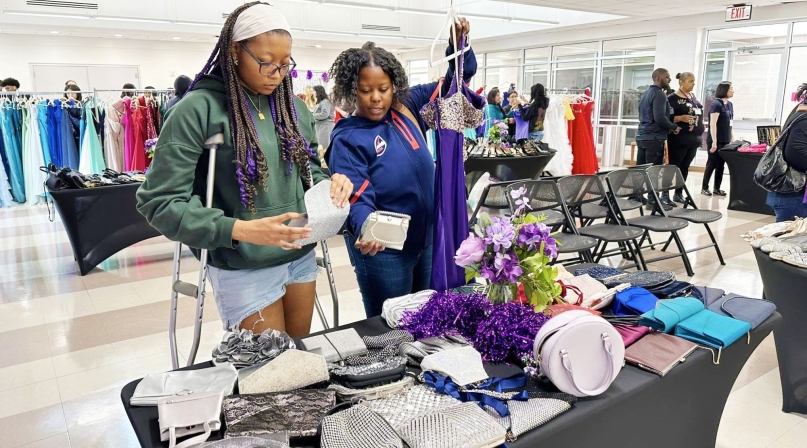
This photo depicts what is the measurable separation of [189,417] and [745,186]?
7.67m

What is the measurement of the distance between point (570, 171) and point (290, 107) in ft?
24.9

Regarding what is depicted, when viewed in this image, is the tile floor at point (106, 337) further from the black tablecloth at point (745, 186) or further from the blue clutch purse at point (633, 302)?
the blue clutch purse at point (633, 302)

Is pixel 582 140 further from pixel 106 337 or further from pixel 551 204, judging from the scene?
pixel 106 337

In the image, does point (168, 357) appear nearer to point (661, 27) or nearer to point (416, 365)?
point (416, 365)

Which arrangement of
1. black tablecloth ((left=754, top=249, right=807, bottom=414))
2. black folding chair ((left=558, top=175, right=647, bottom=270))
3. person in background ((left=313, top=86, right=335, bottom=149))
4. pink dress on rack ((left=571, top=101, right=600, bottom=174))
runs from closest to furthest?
1. black tablecloth ((left=754, top=249, right=807, bottom=414))
2. black folding chair ((left=558, top=175, right=647, bottom=270))
3. person in background ((left=313, top=86, right=335, bottom=149))
4. pink dress on rack ((left=571, top=101, right=600, bottom=174))

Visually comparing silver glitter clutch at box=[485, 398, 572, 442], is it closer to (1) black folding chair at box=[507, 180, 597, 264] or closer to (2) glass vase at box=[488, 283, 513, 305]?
(2) glass vase at box=[488, 283, 513, 305]

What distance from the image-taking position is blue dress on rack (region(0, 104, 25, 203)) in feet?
25.6

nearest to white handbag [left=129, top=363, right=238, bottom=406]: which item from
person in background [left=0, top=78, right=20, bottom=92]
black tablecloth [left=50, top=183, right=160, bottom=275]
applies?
black tablecloth [left=50, top=183, right=160, bottom=275]

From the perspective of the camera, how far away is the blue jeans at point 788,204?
3576 mm

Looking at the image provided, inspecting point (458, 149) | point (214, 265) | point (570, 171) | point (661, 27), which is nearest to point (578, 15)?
point (661, 27)

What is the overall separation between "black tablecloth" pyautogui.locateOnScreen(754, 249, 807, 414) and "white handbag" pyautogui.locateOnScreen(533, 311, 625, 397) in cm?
142

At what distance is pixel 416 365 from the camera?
4.93 feet

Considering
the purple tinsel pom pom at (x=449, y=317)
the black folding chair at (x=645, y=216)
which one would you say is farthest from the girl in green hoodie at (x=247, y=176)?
the black folding chair at (x=645, y=216)

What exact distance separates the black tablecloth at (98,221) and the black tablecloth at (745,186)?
271 inches
